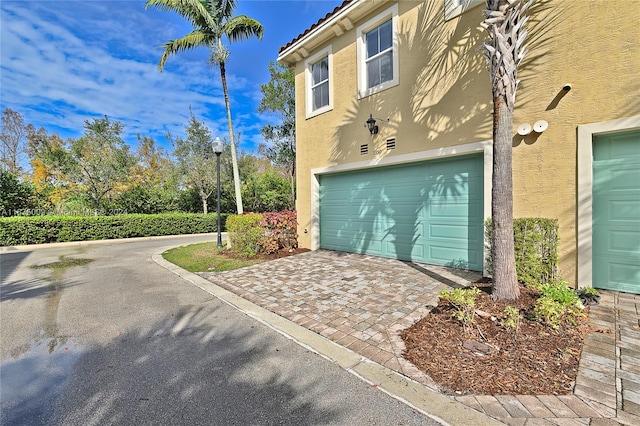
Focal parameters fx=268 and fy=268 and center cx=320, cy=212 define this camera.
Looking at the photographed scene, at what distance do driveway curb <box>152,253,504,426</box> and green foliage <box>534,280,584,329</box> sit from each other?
166 centimetres

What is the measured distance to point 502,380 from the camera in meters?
2.26

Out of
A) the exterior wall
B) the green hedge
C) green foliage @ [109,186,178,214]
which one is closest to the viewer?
the exterior wall

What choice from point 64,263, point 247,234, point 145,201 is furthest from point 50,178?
point 247,234

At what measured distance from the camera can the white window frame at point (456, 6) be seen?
17.0 ft

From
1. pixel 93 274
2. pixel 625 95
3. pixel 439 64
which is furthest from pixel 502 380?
pixel 93 274

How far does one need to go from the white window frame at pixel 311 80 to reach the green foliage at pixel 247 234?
3.80m

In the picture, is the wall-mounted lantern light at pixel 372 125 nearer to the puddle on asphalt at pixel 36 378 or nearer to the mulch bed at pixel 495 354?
the mulch bed at pixel 495 354

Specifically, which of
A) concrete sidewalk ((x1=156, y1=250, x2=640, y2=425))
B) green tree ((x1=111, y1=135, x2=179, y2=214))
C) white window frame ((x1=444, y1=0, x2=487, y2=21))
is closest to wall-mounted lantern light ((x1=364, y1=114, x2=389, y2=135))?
white window frame ((x1=444, y1=0, x2=487, y2=21))

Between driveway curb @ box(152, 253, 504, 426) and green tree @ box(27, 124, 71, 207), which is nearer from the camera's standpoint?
driveway curb @ box(152, 253, 504, 426)

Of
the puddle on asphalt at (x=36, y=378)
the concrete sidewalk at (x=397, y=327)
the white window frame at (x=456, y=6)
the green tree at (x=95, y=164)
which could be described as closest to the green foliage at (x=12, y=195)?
the green tree at (x=95, y=164)

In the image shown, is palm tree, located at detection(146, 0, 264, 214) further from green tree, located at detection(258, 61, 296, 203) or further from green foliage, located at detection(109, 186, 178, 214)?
green foliage, located at detection(109, 186, 178, 214)

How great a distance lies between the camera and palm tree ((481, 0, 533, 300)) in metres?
3.48

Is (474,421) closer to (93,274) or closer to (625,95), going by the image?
(625,95)

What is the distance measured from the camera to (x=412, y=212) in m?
6.39
